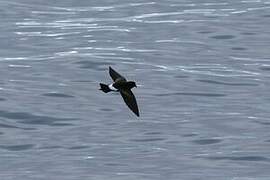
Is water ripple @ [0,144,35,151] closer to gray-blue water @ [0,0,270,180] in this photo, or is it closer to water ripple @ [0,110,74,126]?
gray-blue water @ [0,0,270,180]

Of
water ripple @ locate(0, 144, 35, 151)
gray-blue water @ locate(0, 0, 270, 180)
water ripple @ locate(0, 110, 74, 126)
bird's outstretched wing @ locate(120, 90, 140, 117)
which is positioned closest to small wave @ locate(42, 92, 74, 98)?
gray-blue water @ locate(0, 0, 270, 180)

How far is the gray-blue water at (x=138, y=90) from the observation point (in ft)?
87.9

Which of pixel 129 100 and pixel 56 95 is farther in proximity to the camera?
pixel 56 95

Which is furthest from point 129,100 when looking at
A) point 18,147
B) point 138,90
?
point 138,90

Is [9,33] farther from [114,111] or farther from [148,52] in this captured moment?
[114,111]

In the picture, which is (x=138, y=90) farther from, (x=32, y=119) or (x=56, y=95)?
(x=32, y=119)

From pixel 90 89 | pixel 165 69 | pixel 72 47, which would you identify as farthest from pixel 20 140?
pixel 72 47

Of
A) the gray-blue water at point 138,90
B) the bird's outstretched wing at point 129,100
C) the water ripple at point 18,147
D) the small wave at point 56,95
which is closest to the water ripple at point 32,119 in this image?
the gray-blue water at point 138,90

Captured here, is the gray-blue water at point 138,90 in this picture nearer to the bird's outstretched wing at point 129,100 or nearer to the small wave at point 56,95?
the small wave at point 56,95

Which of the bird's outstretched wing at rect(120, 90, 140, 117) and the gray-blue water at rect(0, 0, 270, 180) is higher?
the bird's outstretched wing at rect(120, 90, 140, 117)

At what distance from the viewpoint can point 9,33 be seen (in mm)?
40625

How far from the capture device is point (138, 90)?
3300cm

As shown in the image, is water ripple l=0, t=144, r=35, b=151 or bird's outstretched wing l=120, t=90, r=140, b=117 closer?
bird's outstretched wing l=120, t=90, r=140, b=117

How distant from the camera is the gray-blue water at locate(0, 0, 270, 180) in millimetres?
26797
